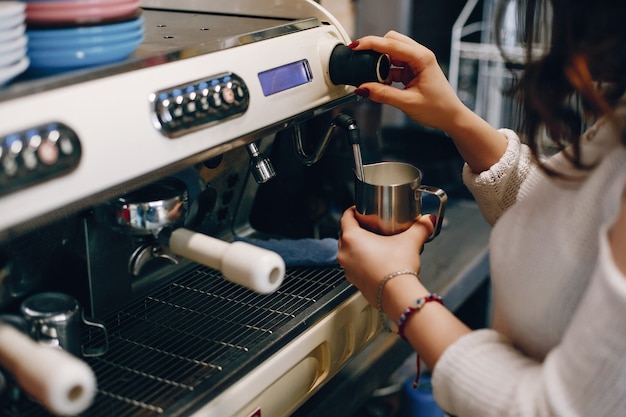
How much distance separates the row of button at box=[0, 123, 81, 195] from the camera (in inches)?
24.1

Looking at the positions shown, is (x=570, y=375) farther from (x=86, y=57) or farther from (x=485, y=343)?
(x=86, y=57)

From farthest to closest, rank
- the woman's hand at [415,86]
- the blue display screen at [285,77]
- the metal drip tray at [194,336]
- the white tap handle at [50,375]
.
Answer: the woman's hand at [415,86] < the blue display screen at [285,77] < the metal drip tray at [194,336] < the white tap handle at [50,375]

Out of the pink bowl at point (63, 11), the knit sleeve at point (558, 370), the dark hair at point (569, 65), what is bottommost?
the knit sleeve at point (558, 370)

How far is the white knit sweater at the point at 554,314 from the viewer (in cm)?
63

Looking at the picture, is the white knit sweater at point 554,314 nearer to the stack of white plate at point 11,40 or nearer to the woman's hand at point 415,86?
the woman's hand at point 415,86

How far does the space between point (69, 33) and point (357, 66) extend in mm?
413

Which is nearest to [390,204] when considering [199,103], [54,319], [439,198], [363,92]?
[439,198]

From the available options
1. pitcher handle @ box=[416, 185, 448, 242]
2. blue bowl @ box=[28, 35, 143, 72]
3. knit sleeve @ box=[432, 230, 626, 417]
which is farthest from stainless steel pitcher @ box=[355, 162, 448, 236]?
blue bowl @ box=[28, 35, 143, 72]

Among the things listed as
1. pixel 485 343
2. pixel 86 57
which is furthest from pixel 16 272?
pixel 485 343

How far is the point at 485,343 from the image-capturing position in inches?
30.0

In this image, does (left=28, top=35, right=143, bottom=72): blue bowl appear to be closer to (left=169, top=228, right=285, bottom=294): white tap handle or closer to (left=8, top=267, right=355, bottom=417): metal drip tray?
(left=169, top=228, right=285, bottom=294): white tap handle

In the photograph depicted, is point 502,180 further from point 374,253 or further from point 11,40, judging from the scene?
point 11,40

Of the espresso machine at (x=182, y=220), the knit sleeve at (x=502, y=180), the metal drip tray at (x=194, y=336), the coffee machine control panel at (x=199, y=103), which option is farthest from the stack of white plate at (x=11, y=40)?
the knit sleeve at (x=502, y=180)

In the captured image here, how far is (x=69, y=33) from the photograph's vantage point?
2.32ft
